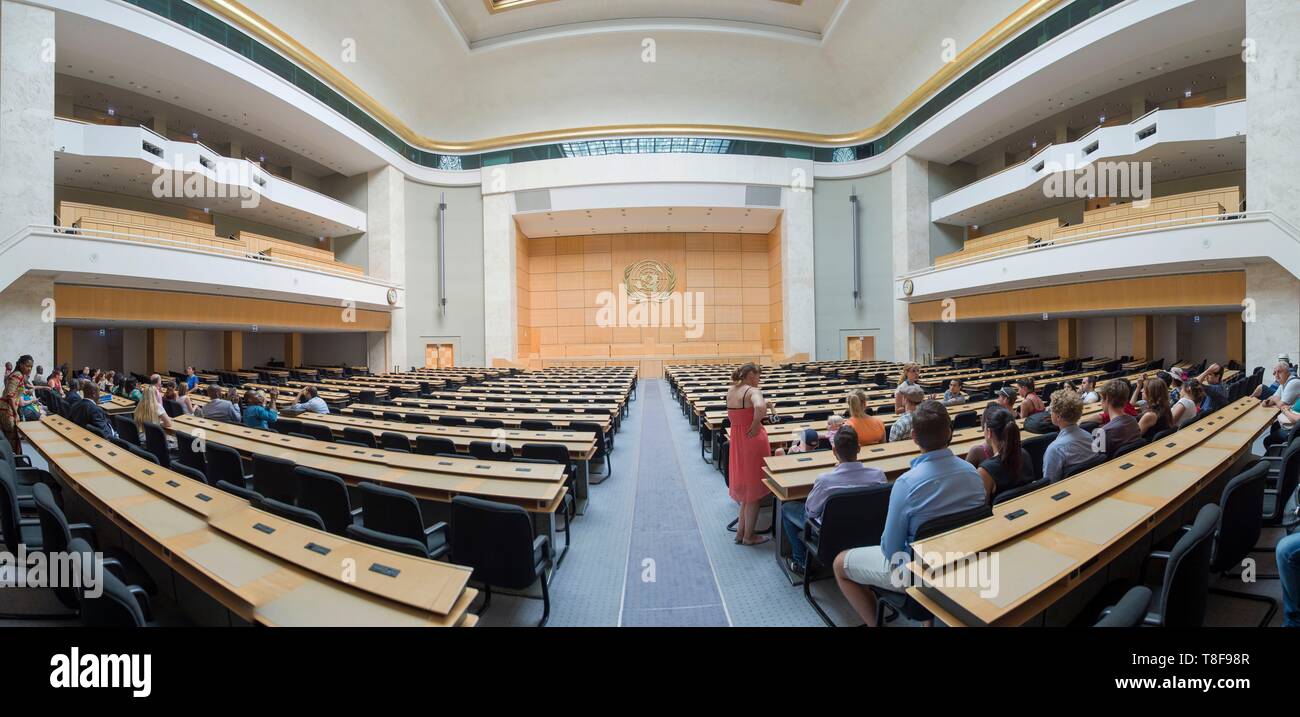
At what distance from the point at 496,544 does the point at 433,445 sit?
225cm

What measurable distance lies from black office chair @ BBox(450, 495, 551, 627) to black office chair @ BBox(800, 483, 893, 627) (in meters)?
1.53

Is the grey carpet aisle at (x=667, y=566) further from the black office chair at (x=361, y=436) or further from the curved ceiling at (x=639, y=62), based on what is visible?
the curved ceiling at (x=639, y=62)

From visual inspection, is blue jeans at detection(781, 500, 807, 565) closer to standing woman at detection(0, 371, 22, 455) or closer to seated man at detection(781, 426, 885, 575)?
seated man at detection(781, 426, 885, 575)

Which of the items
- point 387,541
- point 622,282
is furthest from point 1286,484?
point 622,282

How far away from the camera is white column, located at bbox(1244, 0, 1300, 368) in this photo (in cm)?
952

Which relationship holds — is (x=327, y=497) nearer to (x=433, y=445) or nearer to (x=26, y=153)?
(x=433, y=445)

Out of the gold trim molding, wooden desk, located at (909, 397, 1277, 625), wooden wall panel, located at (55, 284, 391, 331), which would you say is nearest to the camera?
wooden desk, located at (909, 397, 1277, 625)

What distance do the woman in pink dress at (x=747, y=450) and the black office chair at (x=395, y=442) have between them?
3.08 metres

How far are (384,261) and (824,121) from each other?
20112mm

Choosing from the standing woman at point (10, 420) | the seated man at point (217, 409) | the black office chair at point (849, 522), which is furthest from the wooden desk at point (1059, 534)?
the standing woman at point (10, 420)

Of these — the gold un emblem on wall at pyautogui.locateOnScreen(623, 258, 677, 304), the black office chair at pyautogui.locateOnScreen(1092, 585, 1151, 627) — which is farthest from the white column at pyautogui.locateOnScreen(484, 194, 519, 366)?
the black office chair at pyautogui.locateOnScreen(1092, 585, 1151, 627)

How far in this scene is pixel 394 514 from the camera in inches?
106
